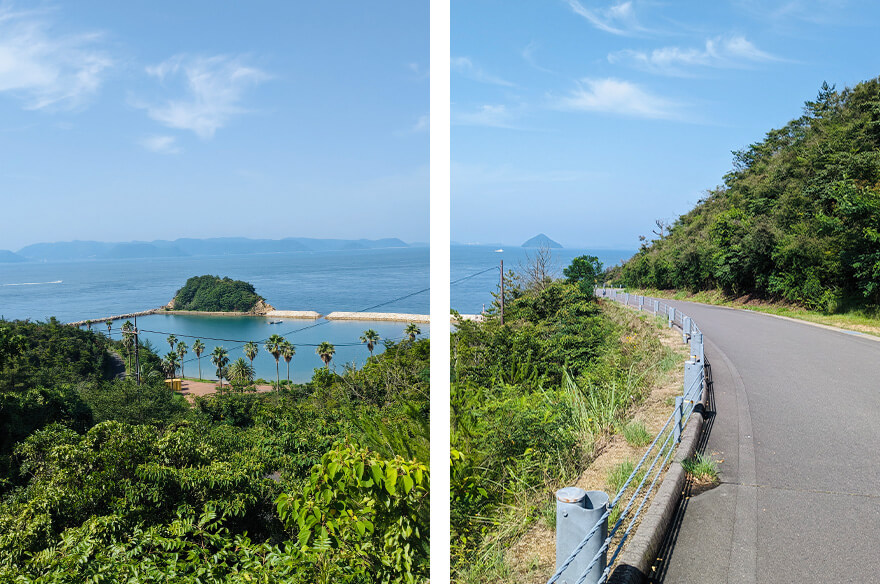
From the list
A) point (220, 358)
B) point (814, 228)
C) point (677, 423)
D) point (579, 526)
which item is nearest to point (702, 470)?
point (677, 423)

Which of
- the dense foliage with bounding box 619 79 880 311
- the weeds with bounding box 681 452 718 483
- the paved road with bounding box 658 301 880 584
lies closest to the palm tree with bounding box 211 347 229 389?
the dense foliage with bounding box 619 79 880 311

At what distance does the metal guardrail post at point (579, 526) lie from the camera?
159 cm

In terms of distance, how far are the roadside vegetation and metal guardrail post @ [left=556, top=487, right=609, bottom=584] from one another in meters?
0.73

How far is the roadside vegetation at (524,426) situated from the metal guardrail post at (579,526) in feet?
2.38

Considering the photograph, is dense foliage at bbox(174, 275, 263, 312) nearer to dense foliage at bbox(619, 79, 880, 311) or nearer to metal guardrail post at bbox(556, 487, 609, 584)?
metal guardrail post at bbox(556, 487, 609, 584)

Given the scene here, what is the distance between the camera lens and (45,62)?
2.42 meters

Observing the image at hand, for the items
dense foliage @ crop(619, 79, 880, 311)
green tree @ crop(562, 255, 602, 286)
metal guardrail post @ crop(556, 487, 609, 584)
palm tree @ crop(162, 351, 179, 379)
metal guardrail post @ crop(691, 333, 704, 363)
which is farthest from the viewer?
palm tree @ crop(162, 351, 179, 379)

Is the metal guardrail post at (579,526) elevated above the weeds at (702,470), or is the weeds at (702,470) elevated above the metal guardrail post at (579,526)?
the metal guardrail post at (579,526)

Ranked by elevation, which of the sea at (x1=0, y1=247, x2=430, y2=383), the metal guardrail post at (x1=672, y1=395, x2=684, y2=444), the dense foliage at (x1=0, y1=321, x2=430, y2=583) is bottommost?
the dense foliage at (x1=0, y1=321, x2=430, y2=583)

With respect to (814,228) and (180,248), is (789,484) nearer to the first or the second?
(180,248)

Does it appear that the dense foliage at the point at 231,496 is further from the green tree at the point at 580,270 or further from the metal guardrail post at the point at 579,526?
the green tree at the point at 580,270

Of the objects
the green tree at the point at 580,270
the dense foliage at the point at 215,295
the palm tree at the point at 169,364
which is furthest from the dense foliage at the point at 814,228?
the palm tree at the point at 169,364

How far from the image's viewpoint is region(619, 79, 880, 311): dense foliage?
40.1 ft

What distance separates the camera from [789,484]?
326 cm
